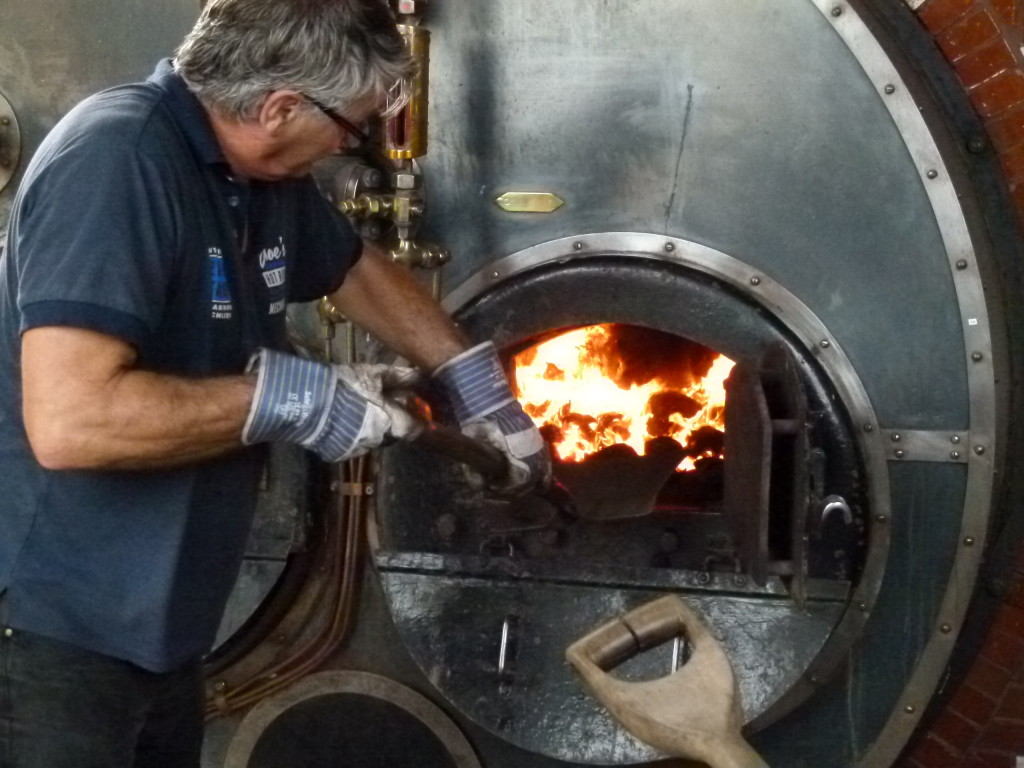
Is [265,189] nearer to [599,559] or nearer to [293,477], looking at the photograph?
[293,477]

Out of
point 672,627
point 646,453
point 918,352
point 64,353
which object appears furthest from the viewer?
point 646,453

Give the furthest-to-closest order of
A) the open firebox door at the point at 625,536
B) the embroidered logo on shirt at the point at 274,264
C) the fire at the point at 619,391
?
1. the fire at the point at 619,391
2. the open firebox door at the point at 625,536
3. the embroidered logo on shirt at the point at 274,264

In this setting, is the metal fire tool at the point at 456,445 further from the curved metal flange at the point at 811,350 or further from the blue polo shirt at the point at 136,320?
the curved metal flange at the point at 811,350

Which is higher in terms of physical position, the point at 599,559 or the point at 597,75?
the point at 597,75

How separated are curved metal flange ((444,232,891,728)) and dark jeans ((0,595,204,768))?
0.93 metres

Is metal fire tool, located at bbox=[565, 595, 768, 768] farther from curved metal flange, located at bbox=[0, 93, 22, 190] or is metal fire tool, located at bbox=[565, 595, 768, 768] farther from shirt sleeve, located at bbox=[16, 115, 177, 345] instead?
curved metal flange, located at bbox=[0, 93, 22, 190]

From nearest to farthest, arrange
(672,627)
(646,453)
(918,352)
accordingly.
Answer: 1. (672,627)
2. (918,352)
3. (646,453)

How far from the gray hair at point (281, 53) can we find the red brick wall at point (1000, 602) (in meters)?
0.98

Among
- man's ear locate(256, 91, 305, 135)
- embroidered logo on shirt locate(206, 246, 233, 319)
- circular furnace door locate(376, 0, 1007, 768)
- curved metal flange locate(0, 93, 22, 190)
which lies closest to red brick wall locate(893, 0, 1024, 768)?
circular furnace door locate(376, 0, 1007, 768)

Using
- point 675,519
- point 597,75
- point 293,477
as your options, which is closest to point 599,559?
point 675,519

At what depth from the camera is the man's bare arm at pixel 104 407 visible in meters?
1.37

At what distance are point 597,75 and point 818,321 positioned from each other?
534mm

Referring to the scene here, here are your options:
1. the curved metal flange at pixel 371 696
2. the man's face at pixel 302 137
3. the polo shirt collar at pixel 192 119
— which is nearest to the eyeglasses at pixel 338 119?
the man's face at pixel 302 137

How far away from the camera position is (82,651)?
1556 millimetres
